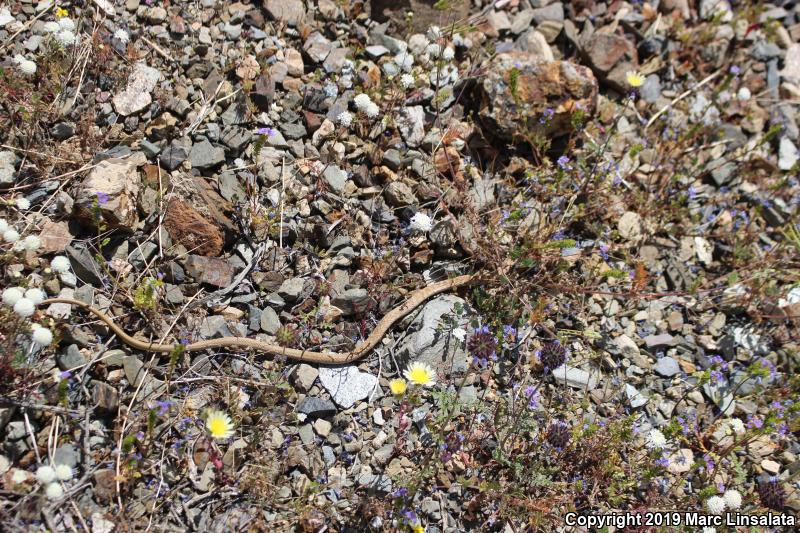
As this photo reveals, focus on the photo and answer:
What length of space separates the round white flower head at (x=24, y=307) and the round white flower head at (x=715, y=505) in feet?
13.5

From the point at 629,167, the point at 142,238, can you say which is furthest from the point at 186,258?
the point at 629,167

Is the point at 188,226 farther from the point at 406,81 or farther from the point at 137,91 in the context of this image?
the point at 406,81

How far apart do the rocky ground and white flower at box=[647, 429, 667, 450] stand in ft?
0.11

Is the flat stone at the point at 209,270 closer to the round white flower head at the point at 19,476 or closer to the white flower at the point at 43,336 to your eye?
the white flower at the point at 43,336

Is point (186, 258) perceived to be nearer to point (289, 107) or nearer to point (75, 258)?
point (75, 258)

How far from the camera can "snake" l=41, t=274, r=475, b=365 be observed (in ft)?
11.9

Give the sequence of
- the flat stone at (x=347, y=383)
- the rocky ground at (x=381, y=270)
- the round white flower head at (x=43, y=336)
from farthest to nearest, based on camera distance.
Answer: the flat stone at (x=347, y=383)
the rocky ground at (x=381, y=270)
the round white flower head at (x=43, y=336)

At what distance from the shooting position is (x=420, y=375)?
3.73 meters

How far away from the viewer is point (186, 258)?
3963 mm

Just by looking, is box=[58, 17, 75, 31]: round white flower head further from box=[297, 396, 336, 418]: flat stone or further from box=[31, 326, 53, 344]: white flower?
box=[297, 396, 336, 418]: flat stone

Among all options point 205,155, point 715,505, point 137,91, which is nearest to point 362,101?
point 205,155

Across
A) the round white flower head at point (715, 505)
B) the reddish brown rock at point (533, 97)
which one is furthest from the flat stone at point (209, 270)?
the round white flower head at point (715, 505)

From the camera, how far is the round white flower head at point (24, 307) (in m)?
3.31

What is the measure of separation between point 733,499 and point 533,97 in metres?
A: 3.12
